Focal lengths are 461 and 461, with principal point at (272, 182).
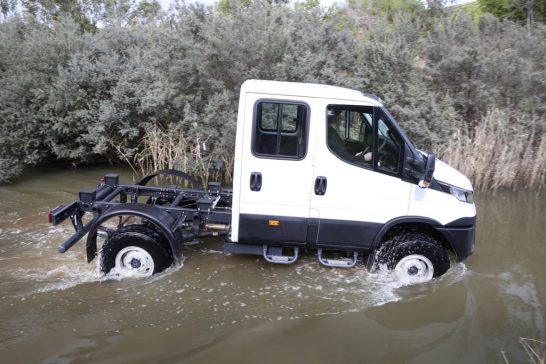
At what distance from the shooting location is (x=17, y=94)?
32.3ft

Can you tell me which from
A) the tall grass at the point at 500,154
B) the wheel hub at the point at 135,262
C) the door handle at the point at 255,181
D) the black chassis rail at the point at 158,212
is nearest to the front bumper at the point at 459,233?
the door handle at the point at 255,181

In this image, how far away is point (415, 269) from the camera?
17.4 ft

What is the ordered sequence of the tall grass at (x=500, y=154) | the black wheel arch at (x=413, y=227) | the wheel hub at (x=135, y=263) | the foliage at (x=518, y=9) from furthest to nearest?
the foliage at (x=518, y=9) < the tall grass at (x=500, y=154) < the wheel hub at (x=135, y=263) < the black wheel arch at (x=413, y=227)

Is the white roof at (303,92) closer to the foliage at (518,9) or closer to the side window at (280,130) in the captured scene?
the side window at (280,130)

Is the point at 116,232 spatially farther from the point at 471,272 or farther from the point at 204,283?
the point at 471,272

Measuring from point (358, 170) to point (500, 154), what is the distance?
5.53 meters

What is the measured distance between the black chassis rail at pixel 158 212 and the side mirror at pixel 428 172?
7.18 ft

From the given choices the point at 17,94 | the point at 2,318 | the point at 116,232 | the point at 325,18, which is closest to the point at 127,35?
the point at 17,94

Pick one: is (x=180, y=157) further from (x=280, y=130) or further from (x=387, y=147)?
(x=387, y=147)

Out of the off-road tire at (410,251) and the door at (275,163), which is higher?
the door at (275,163)

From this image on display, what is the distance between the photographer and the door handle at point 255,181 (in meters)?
4.96

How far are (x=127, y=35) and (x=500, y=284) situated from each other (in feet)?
31.7

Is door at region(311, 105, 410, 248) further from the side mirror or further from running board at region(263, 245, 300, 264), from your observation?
running board at region(263, 245, 300, 264)

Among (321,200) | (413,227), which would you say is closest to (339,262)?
(321,200)
